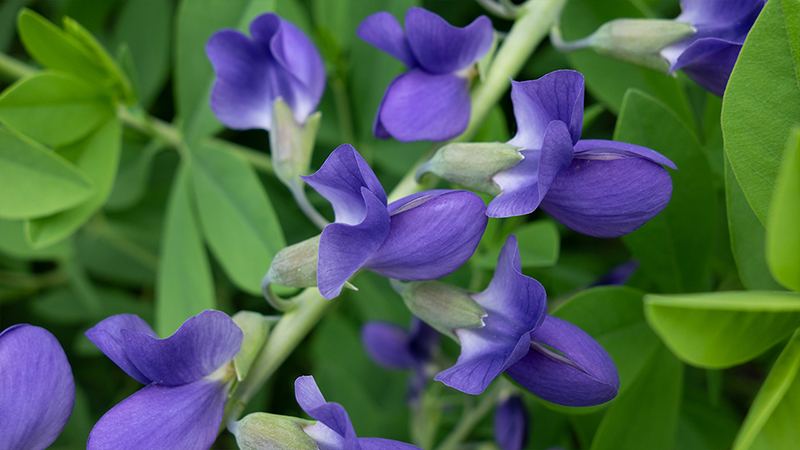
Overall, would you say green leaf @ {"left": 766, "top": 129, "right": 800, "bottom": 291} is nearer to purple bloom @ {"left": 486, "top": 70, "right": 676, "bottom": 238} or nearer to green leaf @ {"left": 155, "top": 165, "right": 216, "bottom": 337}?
purple bloom @ {"left": 486, "top": 70, "right": 676, "bottom": 238}

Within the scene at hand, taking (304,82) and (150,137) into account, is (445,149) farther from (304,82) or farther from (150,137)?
(150,137)

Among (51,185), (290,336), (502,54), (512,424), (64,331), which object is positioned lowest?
(64,331)

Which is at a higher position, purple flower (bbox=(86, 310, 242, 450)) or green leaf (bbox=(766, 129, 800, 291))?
green leaf (bbox=(766, 129, 800, 291))

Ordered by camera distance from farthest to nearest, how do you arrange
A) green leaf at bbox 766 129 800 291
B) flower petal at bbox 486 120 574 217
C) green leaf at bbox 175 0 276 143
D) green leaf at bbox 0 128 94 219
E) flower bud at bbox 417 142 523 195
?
green leaf at bbox 175 0 276 143
green leaf at bbox 0 128 94 219
flower bud at bbox 417 142 523 195
flower petal at bbox 486 120 574 217
green leaf at bbox 766 129 800 291

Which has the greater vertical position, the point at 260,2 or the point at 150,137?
the point at 260,2

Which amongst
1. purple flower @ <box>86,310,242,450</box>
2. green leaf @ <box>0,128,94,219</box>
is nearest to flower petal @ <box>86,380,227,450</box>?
purple flower @ <box>86,310,242,450</box>

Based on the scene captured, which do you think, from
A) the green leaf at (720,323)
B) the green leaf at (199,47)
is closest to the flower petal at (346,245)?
the green leaf at (720,323)

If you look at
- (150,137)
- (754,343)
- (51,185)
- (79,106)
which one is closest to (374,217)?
(754,343)
